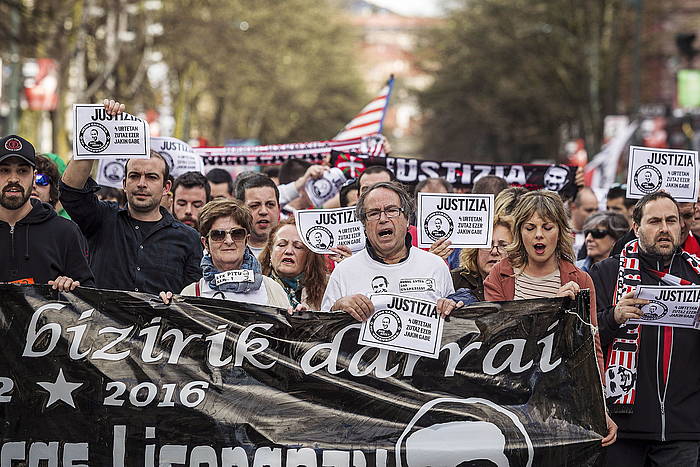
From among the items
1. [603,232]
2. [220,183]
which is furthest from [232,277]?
[220,183]

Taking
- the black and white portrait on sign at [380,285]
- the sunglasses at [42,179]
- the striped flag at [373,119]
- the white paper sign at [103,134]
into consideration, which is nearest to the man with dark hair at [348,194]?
the sunglasses at [42,179]

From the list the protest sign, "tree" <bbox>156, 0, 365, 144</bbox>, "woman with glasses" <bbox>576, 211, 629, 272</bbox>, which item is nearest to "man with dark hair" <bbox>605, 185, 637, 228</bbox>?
"woman with glasses" <bbox>576, 211, 629, 272</bbox>

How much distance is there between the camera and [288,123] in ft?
187

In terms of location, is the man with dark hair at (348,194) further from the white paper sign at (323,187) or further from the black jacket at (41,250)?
the black jacket at (41,250)

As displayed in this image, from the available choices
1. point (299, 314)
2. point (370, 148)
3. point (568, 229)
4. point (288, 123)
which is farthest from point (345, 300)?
point (288, 123)

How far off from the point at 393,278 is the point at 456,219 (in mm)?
1215

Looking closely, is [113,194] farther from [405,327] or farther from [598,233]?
[405,327]

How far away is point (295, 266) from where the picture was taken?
772 cm

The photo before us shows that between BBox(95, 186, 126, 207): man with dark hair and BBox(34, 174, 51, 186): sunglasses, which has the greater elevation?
BBox(34, 174, 51, 186): sunglasses

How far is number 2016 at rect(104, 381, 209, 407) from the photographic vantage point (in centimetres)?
609

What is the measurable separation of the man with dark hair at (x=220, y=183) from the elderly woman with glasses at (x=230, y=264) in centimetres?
388

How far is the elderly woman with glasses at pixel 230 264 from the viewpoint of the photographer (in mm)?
6543

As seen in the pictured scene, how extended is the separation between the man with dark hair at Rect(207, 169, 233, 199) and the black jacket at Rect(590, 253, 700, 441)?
15.0 feet

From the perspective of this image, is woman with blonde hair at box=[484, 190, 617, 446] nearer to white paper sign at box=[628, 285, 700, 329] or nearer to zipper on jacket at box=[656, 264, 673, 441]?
white paper sign at box=[628, 285, 700, 329]
